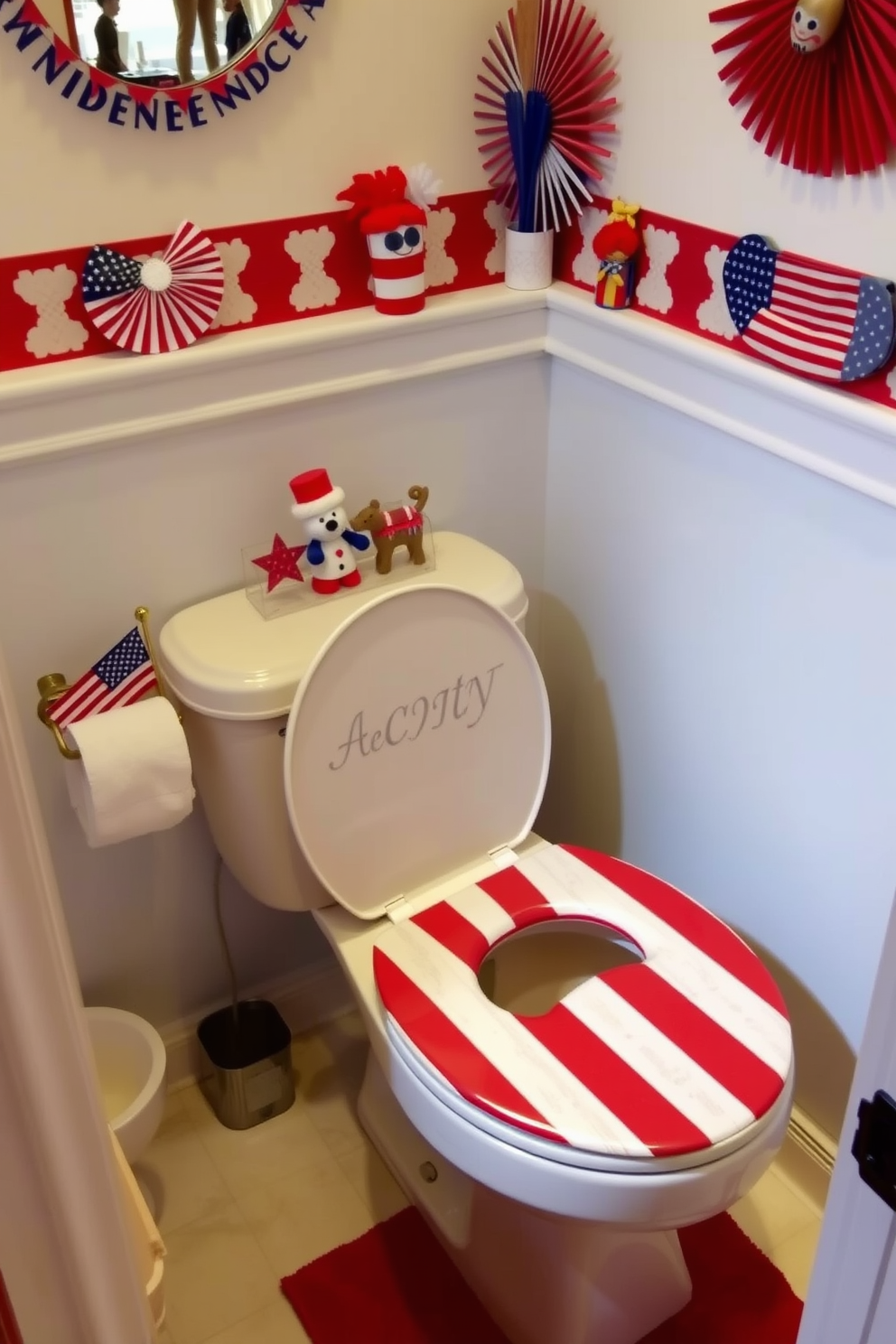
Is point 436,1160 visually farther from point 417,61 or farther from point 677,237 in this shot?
point 417,61

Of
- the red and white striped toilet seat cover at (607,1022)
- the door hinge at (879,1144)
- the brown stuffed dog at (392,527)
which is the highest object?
the door hinge at (879,1144)

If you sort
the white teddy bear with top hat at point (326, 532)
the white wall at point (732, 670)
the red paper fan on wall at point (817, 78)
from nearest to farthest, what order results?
the red paper fan on wall at point (817, 78) < the white wall at point (732, 670) < the white teddy bear with top hat at point (326, 532)

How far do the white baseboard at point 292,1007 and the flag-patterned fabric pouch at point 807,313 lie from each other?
3.74 ft

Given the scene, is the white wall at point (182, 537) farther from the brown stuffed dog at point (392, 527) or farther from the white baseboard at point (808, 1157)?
the white baseboard at point (808, 1157)

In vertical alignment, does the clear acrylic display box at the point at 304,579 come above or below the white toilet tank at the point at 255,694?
above

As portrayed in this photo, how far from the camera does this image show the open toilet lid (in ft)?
4.37

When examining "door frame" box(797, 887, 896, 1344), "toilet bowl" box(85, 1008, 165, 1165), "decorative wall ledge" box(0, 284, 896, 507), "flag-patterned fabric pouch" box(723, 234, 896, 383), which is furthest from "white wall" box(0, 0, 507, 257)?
"door frame" box(797, 887, 896, 1344)

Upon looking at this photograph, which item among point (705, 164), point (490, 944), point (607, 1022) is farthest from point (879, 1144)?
point (705, 164)

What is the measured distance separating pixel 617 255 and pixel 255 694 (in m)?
0.67

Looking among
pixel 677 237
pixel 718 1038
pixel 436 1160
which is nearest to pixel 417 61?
pixel 677 237

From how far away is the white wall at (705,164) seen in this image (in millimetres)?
1144

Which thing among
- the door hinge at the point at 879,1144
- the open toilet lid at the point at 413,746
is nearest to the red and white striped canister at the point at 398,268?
the open toilet lid at the point at 413,746

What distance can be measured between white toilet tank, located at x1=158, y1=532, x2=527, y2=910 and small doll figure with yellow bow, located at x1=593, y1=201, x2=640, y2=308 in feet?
1.16

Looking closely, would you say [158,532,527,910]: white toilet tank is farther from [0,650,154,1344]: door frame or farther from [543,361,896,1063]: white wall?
[0,650,154,1344]: door frame
